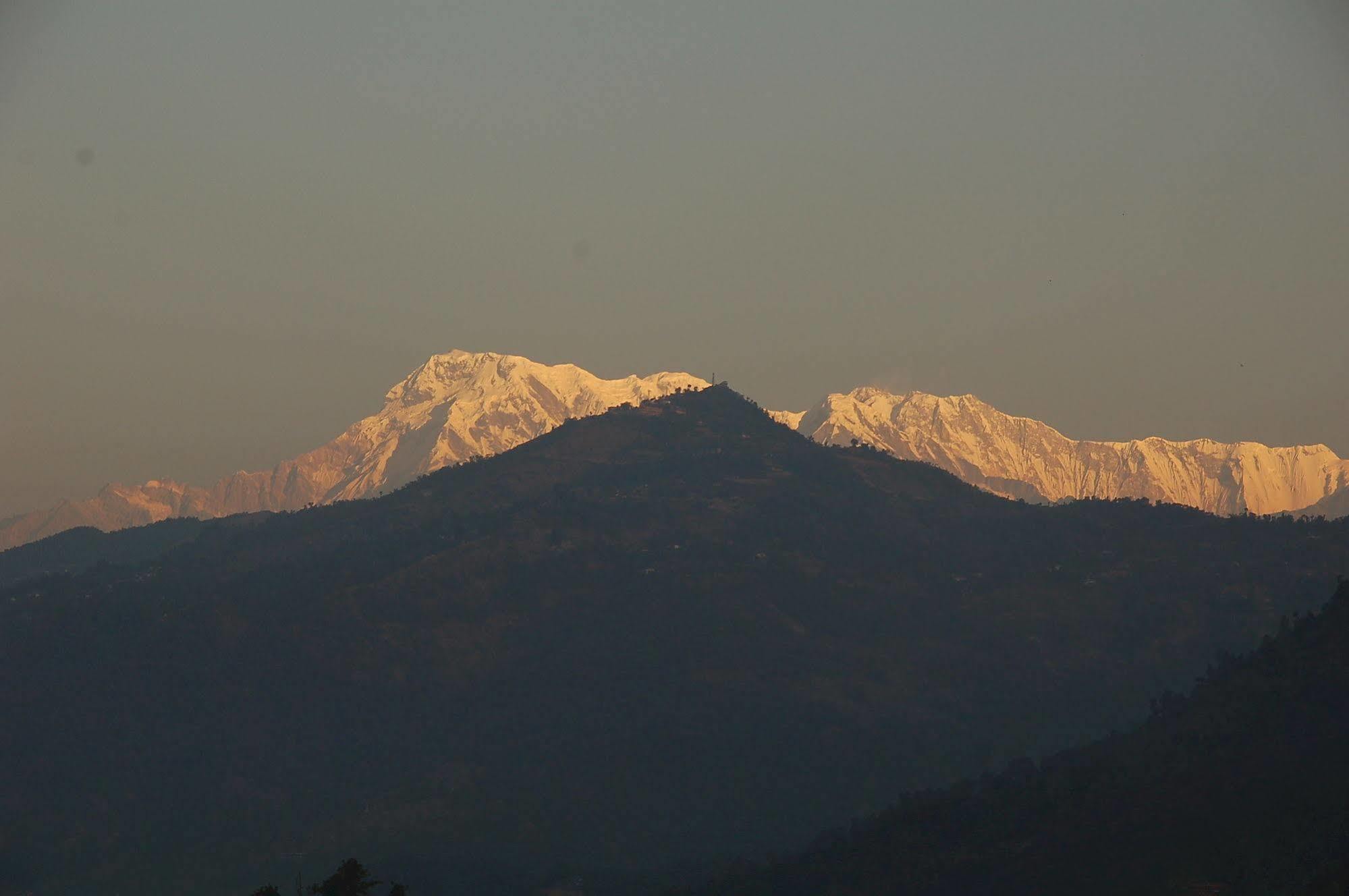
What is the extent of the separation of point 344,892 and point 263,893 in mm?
7539

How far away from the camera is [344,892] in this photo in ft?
464

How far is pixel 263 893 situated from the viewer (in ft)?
445
